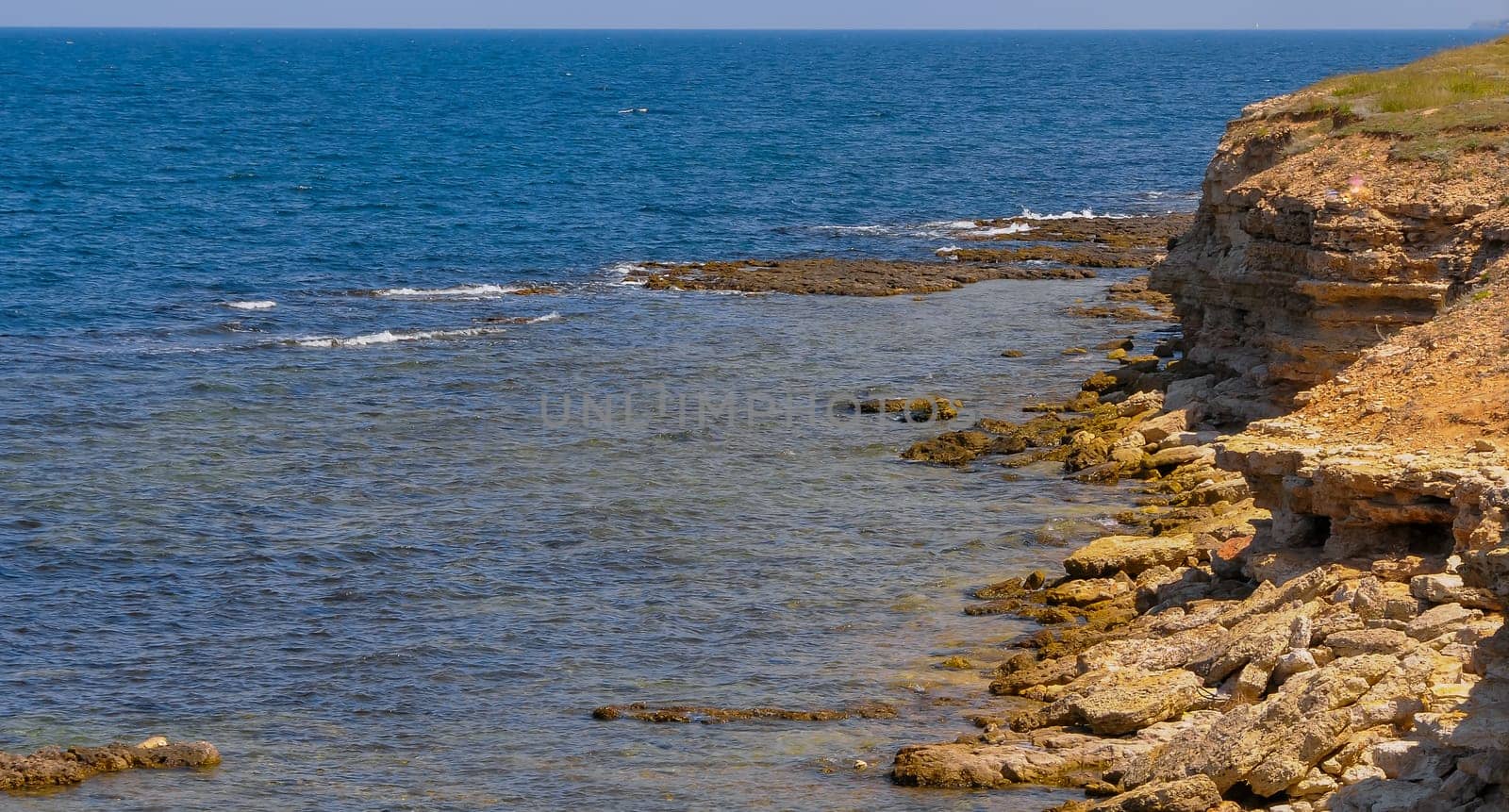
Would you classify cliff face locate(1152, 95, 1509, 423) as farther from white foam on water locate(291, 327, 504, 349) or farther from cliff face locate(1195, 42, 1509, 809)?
white foam on water locate(291, 327, 504, 349)

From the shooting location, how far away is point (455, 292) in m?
55.9

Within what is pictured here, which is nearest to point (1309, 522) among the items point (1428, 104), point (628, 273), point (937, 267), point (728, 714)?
point (728, 714)

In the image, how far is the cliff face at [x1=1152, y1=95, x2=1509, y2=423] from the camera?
28.2 metres

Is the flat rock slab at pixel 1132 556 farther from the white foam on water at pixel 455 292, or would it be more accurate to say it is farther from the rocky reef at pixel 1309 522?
the white foam on water at pixel 455 292

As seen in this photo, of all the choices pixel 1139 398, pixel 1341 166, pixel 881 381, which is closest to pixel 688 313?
pixel 881 381

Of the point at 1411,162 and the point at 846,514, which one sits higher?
the point at 1411,162

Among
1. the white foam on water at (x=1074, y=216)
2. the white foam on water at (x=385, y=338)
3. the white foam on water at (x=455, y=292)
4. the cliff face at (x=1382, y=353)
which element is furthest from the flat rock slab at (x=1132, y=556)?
the white foam on water at (x=1074, y=216)

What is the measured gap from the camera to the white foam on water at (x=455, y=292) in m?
55.1

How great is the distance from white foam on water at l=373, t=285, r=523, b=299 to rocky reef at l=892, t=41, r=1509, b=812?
78.3ft

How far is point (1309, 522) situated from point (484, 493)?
17.2 metres

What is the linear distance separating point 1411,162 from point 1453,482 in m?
13.6

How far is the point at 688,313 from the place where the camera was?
171ft

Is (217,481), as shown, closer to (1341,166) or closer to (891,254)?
(1341,166)

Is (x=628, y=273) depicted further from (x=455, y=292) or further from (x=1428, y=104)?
(x=1428, y=104)
